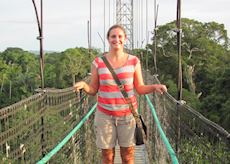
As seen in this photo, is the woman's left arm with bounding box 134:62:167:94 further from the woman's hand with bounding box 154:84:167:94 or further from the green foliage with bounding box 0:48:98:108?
the green foliage with bounding box 0:48:98:108

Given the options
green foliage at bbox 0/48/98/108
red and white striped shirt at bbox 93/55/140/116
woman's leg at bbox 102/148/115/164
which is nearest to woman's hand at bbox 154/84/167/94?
red and white striped shirt at bbox 93/55/140/116

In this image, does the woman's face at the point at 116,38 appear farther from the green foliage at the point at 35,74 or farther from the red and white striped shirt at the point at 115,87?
the green foliage at the point at 35,74

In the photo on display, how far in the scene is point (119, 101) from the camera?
7.71 feet

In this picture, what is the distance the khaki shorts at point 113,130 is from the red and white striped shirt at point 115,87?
0.04 metres

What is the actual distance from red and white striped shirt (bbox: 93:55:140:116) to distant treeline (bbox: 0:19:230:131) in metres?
7.36

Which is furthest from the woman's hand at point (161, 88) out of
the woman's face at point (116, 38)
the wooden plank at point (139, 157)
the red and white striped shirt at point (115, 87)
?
the wooden plank at point (139, 157)

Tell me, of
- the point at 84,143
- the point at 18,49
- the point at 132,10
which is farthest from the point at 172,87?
the point at 18,49

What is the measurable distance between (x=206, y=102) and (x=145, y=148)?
14493mm

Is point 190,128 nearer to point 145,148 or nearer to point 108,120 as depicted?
point 108,120

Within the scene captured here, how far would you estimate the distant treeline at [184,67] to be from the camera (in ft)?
61.2

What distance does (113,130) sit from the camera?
242 centimetres

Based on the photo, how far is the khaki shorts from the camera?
7.84ft

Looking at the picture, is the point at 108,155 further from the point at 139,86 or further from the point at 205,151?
the point at 205,151

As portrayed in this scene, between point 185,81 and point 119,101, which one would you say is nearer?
point 119,101
